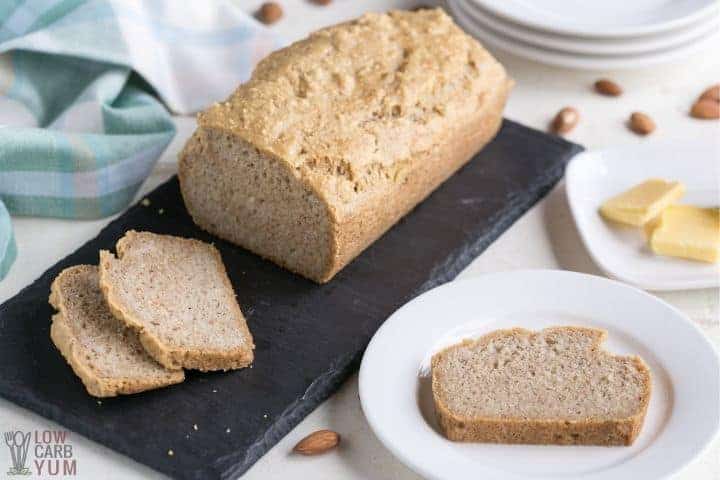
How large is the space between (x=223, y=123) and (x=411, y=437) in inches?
56.1

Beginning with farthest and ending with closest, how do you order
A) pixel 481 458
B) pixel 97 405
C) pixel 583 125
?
pixel 583 125 < pixel 97 405 < pixel 481 458

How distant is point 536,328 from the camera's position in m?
3.92

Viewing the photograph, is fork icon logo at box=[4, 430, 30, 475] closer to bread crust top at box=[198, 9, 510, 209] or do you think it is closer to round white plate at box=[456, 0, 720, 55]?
bread crust top at box=[198, 9, 510, 209]

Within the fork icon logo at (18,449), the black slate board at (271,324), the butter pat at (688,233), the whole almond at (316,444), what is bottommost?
the fork icon logo at (18,449)

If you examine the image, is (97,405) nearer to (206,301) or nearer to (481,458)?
(206,301)

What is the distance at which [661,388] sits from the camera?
12.1 feet

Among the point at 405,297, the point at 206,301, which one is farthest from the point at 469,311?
the point at 206,301

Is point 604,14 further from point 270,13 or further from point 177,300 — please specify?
point 177,300

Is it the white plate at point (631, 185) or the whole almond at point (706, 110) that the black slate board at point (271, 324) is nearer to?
the white plate at point (631, 185)

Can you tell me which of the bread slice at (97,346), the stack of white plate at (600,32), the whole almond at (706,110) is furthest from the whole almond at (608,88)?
the bread slice at (97,346)

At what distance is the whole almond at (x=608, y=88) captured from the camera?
17.5 ft

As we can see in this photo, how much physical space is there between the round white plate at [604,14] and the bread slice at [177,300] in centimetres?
196

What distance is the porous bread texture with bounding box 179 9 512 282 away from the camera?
4.08m

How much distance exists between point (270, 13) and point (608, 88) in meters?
1.76
